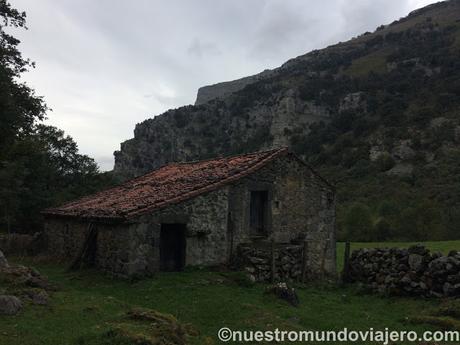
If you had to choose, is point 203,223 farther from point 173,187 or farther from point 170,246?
point 173,187

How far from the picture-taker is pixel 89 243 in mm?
18016

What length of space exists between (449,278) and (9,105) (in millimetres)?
20740

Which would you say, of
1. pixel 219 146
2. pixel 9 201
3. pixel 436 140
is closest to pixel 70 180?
pixel 9 201

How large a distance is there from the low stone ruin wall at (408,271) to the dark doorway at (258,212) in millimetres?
4099

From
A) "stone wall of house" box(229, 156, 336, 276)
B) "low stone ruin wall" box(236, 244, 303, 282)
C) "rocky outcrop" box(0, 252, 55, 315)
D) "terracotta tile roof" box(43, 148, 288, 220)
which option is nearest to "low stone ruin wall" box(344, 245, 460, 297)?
"stone wall of house" box(229, 156, 336, 276)

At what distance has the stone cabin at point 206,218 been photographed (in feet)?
53.2

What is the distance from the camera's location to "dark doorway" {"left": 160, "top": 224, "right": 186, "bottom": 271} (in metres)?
17.8

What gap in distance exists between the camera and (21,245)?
2427 cm

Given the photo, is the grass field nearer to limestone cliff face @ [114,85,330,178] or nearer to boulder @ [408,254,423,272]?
boulder @ [408,254,423,272]

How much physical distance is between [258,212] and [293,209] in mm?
1668

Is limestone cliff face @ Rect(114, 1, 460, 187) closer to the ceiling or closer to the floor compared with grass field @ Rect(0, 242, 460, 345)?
closer to the ceiling

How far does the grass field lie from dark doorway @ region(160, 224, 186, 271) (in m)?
1.36

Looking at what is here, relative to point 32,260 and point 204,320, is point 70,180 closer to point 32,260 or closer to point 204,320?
point 32,260

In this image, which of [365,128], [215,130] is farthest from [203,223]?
[215,130]
